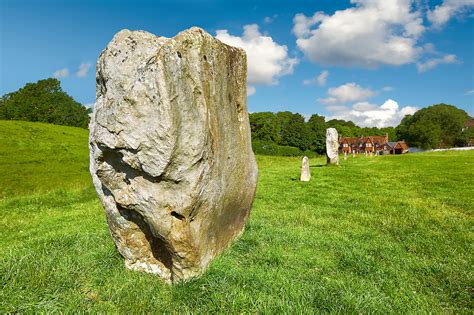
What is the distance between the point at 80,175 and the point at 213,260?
2598 cm

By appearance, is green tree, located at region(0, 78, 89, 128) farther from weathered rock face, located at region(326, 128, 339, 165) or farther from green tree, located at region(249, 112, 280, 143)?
weathered rock face, located at region(326, 128, 339, 165)

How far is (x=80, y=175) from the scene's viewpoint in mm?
28484

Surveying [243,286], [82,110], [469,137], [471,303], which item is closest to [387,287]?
[471,303]

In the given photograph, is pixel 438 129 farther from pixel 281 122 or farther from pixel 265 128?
pixel 265 128

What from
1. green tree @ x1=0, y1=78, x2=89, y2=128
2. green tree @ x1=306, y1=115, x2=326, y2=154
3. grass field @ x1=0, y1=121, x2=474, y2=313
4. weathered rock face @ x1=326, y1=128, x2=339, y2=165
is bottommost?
grass field @ x1=0, y1=121, x2=474, y2=313

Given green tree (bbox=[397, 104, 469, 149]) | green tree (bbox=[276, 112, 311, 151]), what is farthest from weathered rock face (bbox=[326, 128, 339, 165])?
green tree (bbox=[397, 104, 469, 149])

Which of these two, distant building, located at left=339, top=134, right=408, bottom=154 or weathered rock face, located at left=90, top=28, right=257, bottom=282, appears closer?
weathered rock face, located at left=90, top=28, right=257, bottom=282

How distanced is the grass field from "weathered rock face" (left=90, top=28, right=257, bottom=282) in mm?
564

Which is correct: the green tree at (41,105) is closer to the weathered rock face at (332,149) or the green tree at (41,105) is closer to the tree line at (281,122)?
the tree line at (281,122)

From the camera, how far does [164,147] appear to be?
4.77m

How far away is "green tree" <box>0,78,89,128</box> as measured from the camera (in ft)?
232

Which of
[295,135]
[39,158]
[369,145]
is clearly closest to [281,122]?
[295,135]

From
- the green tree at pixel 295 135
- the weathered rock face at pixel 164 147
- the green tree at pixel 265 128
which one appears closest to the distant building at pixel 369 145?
the green tree at pixel 295 135

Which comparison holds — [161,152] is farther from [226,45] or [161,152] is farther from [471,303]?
[471,303]
